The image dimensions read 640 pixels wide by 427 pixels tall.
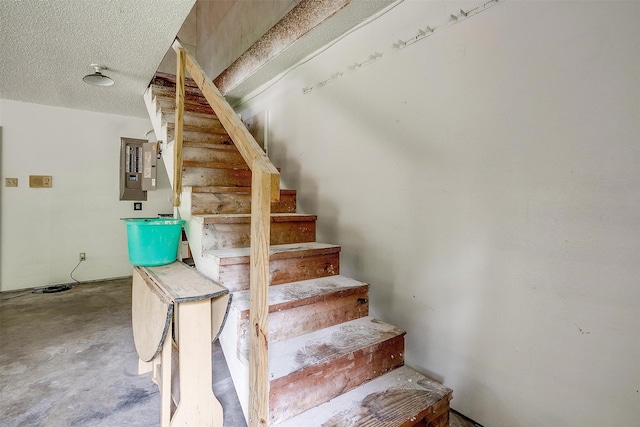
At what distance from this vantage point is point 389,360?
169 centimetres

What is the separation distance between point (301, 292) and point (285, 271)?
0.74ft

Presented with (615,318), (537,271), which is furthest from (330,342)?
(615,318)

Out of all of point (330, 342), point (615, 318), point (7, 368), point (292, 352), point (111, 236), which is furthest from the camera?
point (111, 236)

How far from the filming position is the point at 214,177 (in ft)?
8.39

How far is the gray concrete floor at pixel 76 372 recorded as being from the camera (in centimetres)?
170

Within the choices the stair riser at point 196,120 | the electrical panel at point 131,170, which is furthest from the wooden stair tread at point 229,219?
the electrical panel at point 131,170

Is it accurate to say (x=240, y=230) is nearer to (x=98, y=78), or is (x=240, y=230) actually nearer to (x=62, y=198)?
(x=98, y=78)

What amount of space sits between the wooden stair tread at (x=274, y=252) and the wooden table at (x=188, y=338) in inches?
5.9

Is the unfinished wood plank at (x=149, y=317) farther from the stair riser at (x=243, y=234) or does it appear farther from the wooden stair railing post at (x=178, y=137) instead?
the wooden stair railing post at (x=178, y=137)

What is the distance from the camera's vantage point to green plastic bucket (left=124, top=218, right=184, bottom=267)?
187cm

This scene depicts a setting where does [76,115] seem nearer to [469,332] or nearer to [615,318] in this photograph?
[469,332]

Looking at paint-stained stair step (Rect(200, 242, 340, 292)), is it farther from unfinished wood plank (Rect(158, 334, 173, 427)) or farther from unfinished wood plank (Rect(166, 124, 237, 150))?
unfinished wood plank (Rect(166, 124, 237, 150))

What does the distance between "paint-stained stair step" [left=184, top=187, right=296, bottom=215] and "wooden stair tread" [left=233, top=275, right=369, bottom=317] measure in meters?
0.65

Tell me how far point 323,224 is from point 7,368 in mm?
2527
